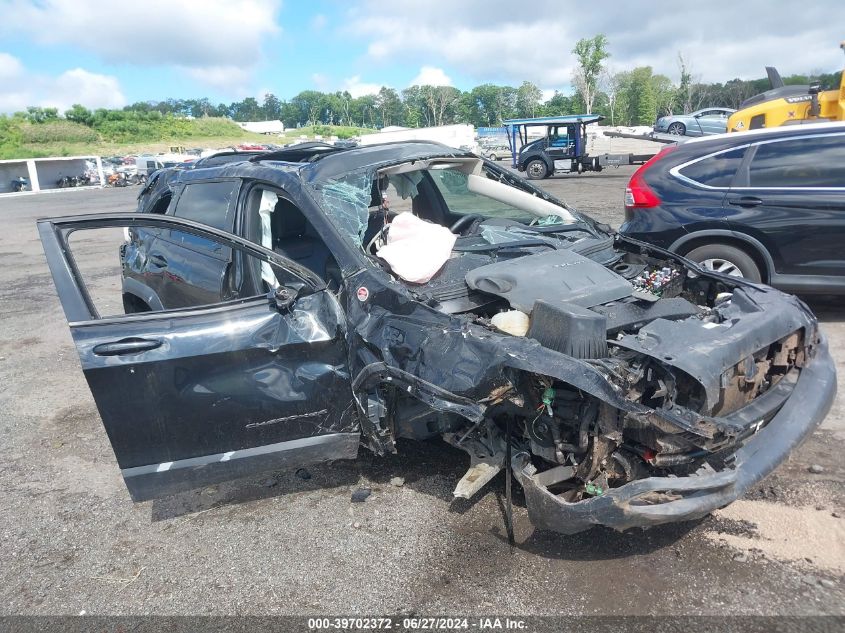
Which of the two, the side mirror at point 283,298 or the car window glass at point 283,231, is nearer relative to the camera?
the side mirror at point 283,298

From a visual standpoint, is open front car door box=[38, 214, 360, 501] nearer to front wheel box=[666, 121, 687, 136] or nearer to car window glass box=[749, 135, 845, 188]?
car window glass box=[749, 135, 845, 188]

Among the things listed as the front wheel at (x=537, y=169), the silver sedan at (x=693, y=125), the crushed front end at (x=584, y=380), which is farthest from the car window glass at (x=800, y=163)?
the silver sedan at (x=693, y=125)

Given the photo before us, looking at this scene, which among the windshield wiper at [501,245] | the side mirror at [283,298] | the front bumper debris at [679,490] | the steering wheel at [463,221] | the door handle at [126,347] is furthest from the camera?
the steering wheel at [463,221]

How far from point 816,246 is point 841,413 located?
1.80 metres

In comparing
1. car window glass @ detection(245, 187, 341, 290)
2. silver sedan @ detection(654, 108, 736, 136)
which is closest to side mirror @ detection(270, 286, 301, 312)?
car window glass @ detection(245, 187, 341, 290)

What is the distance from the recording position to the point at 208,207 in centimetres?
411

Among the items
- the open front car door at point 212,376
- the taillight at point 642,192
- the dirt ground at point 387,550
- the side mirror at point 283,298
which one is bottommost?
the dirt ground at point 387,550

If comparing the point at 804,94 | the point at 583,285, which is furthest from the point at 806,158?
the point at 804,94

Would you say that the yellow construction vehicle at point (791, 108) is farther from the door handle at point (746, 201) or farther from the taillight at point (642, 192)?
the door handle at point (746, 201)

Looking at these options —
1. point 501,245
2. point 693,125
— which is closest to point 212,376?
point 501,245

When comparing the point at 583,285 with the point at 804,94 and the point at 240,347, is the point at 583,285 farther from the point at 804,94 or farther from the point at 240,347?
the point at 804,94

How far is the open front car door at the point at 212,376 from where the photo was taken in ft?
9.19

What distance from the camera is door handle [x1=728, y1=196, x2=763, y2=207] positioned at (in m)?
5.22

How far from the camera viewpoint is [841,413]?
388 cm
